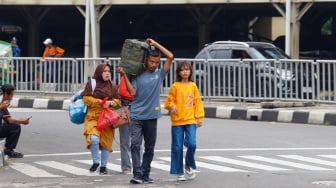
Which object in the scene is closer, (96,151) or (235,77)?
(96,151)

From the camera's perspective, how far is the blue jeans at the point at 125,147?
12617mm

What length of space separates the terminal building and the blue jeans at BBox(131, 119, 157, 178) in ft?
55.9

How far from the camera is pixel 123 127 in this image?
1259 cm

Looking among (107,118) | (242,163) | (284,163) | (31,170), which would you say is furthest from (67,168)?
(284,163)

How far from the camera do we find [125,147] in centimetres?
1266

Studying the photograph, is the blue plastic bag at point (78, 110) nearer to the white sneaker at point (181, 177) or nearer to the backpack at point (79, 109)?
the backpack at point (79, 109)

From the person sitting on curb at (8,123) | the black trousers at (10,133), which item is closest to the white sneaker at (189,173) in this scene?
the person sitting on curb at (8,123)

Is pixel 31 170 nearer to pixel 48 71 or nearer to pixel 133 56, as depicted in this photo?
pixel 133 56

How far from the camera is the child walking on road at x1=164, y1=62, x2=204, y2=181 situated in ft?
38.6

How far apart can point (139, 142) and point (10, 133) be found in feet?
10.2

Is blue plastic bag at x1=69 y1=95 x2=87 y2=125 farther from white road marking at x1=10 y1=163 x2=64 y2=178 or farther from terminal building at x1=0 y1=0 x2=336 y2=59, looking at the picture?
terminal building at x1=0 y1=0 x2=336 y2=59

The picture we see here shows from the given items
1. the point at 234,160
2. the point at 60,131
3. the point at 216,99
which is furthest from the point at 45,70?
the point at 234,160

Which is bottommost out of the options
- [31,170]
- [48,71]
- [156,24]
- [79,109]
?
[31,170]

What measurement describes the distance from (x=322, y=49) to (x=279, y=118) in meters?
13.6
